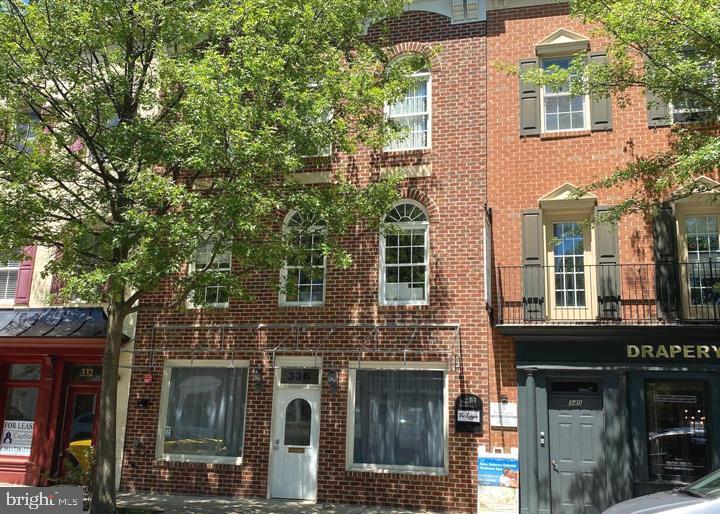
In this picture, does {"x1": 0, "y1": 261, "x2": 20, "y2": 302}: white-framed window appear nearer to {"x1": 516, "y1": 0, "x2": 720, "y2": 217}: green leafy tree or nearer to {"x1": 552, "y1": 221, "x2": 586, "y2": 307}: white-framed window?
{"x1": 552, "y1": 221, "x2": 586, "y2": 307}: white-framed window

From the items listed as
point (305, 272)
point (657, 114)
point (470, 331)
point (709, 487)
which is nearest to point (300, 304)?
point (305, 272)

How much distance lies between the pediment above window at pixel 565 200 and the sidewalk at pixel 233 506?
20.4 feet

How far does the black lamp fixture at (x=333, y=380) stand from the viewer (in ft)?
41.3

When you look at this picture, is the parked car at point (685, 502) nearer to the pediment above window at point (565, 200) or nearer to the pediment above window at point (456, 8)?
the pediment above window at point (565, 200)

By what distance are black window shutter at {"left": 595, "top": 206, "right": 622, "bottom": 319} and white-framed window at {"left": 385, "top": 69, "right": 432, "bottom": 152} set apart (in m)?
3.84

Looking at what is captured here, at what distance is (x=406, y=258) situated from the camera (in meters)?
12.9

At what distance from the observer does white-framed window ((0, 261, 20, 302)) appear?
15336 millimetres

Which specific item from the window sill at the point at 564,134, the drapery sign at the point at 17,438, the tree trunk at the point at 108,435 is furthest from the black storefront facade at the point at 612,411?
the drapery sign at the point at 17,438

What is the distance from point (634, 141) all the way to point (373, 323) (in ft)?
19.7

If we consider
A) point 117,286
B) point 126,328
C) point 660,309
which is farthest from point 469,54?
point 126,328

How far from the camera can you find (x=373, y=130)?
41.8 feet

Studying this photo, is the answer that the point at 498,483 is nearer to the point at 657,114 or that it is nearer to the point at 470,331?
the point at 470,331

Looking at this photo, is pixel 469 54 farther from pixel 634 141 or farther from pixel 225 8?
pixel 225 8

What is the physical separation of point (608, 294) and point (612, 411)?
204cm
